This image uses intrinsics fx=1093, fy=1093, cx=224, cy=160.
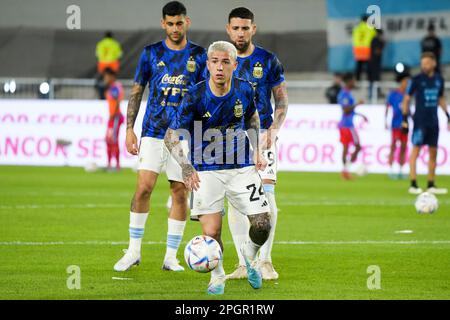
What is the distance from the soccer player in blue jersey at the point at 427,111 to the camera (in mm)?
19438

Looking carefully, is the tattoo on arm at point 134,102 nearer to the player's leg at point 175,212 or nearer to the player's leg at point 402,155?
the player's leg at point 175,212

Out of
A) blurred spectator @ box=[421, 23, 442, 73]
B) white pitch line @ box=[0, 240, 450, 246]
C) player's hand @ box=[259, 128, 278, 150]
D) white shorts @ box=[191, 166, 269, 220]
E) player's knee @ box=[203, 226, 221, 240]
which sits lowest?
white pitch line @ box=[0, 240, 450, 246]

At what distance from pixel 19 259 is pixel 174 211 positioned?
5.50 ft

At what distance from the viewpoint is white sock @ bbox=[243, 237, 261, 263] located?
938 centimetres

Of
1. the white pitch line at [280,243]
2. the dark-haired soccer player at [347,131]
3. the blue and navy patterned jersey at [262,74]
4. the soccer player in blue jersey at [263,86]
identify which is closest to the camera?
the soccer player in blue jersey at [263,86]

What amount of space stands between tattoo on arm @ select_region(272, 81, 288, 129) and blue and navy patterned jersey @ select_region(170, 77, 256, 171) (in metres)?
0.96

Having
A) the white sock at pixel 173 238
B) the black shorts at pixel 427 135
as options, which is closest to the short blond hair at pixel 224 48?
the white sock at pixel 173 238

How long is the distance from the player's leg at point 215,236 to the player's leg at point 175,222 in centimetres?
152

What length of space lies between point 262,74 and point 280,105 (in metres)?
0.35

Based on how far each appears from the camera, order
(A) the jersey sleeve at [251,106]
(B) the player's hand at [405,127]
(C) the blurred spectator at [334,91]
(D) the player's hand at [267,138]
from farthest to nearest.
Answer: (C) the blurred spectator at [334,91] < (B) the player's hand at [405,127] < (D) the player's hand at [267,138] < (A) the jersey sleeve at [251,106]

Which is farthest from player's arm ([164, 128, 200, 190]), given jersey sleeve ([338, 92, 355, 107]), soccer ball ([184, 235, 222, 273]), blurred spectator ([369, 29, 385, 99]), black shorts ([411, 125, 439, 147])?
blurred spectator ([369, 29, 385, 99])

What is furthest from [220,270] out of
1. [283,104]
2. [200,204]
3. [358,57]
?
[358,57]

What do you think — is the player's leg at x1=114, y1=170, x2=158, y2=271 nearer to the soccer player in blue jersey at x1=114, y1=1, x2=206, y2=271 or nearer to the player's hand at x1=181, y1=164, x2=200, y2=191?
the soccer player in blue jersey at x1=114, y1=1, x2=206, y2=271

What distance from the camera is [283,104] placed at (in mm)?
10531
